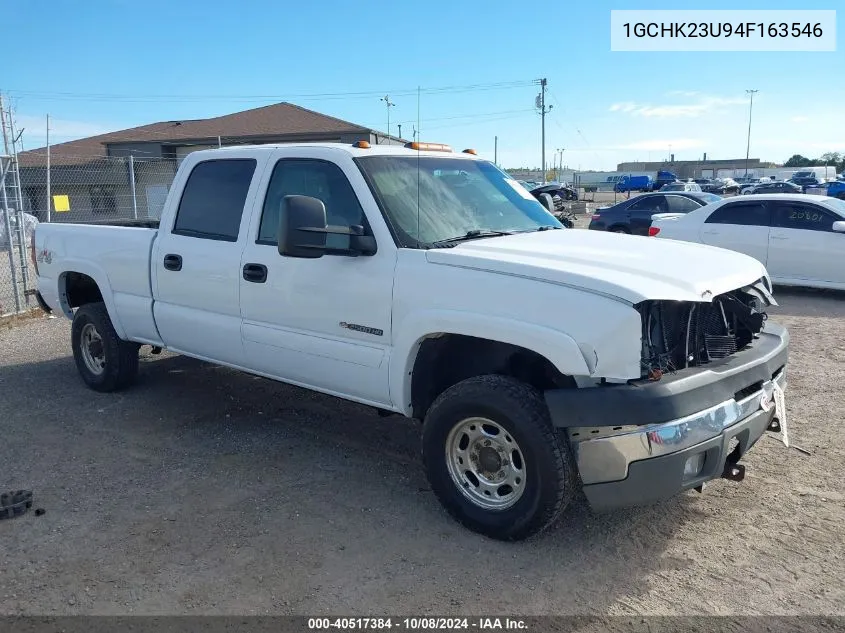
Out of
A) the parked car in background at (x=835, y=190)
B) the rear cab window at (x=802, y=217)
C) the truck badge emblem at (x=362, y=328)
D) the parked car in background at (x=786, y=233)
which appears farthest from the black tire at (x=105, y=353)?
the parked car in background at (x=835, y=190)

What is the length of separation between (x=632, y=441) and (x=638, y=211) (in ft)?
48.1

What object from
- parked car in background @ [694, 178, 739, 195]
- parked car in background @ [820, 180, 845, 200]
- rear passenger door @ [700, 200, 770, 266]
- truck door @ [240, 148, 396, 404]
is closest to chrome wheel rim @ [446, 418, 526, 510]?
truck door @ [240, 148, 396, 404]

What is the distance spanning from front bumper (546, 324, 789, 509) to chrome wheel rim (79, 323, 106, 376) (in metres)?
4.59

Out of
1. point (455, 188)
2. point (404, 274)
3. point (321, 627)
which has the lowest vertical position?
point (321, 627)

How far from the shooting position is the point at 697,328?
3684 millimetres

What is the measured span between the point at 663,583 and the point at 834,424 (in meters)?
2.78

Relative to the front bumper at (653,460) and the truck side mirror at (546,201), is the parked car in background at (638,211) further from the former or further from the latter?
the front bumper at (653,460)

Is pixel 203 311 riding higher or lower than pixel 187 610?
higher

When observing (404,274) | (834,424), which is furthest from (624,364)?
(834,424)

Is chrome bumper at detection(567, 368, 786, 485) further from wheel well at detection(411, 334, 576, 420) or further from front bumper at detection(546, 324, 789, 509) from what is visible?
wheel well at detection(411, 334, 576, 420)

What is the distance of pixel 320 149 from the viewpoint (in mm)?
4594

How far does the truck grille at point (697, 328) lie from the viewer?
3.43 m

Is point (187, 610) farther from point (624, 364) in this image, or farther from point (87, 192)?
point (87, 192)

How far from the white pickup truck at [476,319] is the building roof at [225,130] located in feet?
67.9
